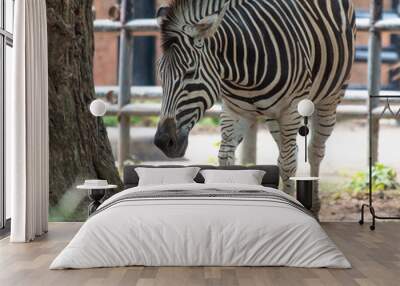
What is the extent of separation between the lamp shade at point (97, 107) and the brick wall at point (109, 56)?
413mm

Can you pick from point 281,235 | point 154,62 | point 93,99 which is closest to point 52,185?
point 93,99

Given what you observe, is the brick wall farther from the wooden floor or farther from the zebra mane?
the wooden floor

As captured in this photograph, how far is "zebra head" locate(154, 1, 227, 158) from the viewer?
651cm

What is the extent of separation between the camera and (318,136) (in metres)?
6.73

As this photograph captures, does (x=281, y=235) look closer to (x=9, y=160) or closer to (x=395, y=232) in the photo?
(x=395, y=232)

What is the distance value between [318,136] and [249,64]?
1.08m

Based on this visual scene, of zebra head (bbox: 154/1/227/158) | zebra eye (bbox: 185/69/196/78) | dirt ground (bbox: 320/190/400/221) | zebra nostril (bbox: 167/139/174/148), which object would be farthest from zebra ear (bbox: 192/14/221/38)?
dirt ground (bbox: 320/190/400/221)

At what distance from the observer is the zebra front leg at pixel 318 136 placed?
22.0 feet

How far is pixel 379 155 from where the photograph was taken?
680 cm

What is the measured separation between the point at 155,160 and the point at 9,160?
1.50 m

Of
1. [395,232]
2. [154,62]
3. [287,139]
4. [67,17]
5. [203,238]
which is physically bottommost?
[395,232]

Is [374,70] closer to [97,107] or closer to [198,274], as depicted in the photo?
[97,107]

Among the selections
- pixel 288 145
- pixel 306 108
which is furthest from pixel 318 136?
pixel 306 108

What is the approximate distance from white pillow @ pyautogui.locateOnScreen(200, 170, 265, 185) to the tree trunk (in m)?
1.19
